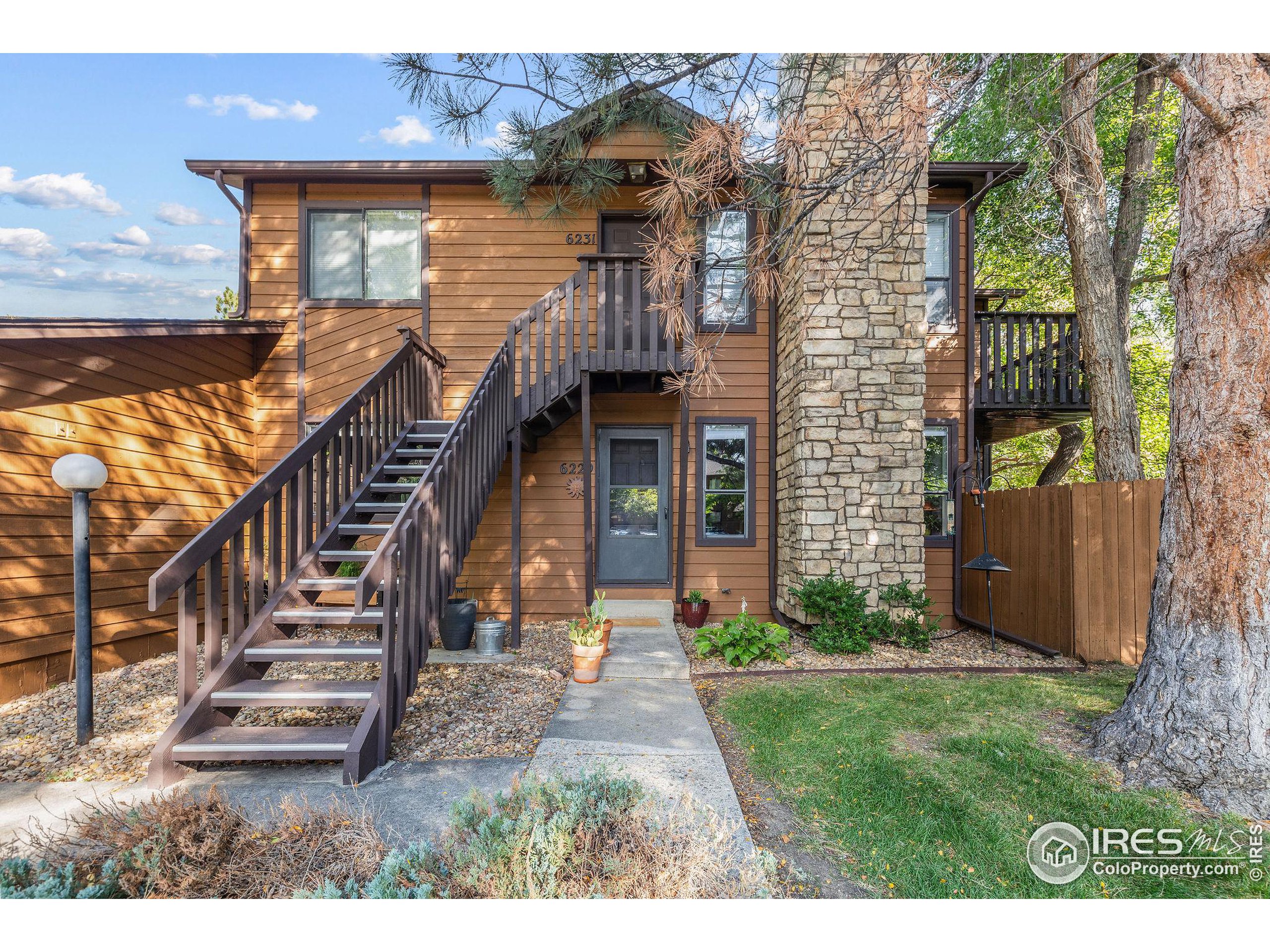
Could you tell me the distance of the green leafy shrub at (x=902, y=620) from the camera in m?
Answer: 5.68

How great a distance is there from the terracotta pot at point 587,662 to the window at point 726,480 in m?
2.70

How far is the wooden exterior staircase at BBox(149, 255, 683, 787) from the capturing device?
10.0ft

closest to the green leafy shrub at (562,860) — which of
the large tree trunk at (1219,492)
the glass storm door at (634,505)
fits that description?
the large tree trunk at (1219,492)

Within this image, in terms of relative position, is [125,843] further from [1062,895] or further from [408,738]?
[1062,895]

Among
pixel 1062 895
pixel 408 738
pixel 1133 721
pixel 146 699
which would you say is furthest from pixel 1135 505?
pixel 146 699

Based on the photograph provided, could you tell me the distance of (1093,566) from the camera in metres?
5.21

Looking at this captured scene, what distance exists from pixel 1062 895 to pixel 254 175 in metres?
9.07

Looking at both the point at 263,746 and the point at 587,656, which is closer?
the point at 263,746

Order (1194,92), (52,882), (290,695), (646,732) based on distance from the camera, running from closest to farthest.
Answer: (52,882) < (1194,92) < (290,695) < (646,732)

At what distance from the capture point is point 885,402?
237 inches

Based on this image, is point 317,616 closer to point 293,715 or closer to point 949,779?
point 293,715

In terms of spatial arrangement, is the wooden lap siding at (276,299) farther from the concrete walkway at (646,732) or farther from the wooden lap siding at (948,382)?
the wooden lap siding at (948,382)

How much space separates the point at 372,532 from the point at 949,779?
4.07 meters

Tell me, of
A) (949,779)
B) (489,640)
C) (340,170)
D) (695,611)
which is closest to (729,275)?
(695,611)
